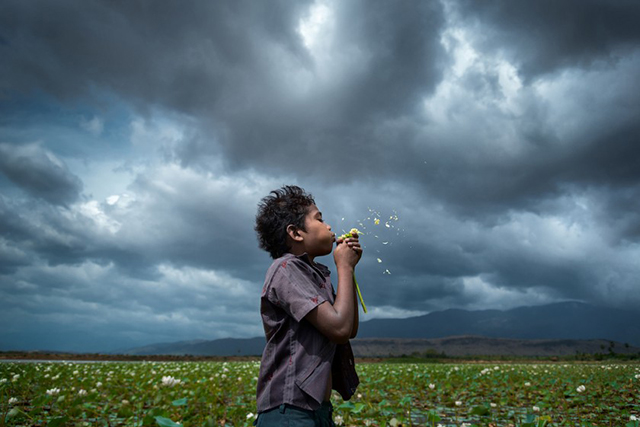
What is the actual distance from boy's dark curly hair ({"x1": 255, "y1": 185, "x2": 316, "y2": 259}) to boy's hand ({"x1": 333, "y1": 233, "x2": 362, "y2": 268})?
22 cm

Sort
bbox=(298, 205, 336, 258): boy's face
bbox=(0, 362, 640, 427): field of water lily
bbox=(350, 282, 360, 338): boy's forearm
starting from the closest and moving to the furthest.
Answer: bbox=(350, 282, 360, 338): boy's forearm
bbox=(298, 205, 336, 258): boy's face
bbox=(0, 362, 640, 427): field of water lily

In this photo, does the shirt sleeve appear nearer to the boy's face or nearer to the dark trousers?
the boy's face

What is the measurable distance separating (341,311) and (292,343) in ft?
0.77

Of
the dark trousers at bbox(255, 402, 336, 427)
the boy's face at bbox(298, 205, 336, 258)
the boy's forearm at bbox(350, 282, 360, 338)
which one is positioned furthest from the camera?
the boy's face at bbox(298, 205, 336, 258)

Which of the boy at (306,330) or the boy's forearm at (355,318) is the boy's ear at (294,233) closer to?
the boy at (306,330)

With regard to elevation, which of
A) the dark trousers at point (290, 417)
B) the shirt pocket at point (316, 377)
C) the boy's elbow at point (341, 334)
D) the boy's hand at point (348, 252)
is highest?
the boy's hand at point (348, 252)

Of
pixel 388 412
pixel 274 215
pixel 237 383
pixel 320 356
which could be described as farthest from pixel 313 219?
pixel 237 383

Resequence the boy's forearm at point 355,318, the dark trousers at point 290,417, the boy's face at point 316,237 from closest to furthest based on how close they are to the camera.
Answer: the dark trousers at point 290,417
the boy's forearm at point 355,318
the boy's face at point 316,237

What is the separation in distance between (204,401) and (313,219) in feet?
13.5

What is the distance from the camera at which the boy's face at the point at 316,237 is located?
1.95 metres

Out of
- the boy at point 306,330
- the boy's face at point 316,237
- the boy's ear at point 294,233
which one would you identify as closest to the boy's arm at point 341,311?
the boy at point 306,330

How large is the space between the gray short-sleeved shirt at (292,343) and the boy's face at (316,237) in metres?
0.13

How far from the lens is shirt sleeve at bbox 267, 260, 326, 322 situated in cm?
162

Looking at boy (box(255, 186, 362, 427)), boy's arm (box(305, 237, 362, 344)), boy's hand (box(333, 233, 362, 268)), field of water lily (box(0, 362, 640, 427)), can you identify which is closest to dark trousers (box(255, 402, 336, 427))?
boy (box(255, 186, 362, 427))
